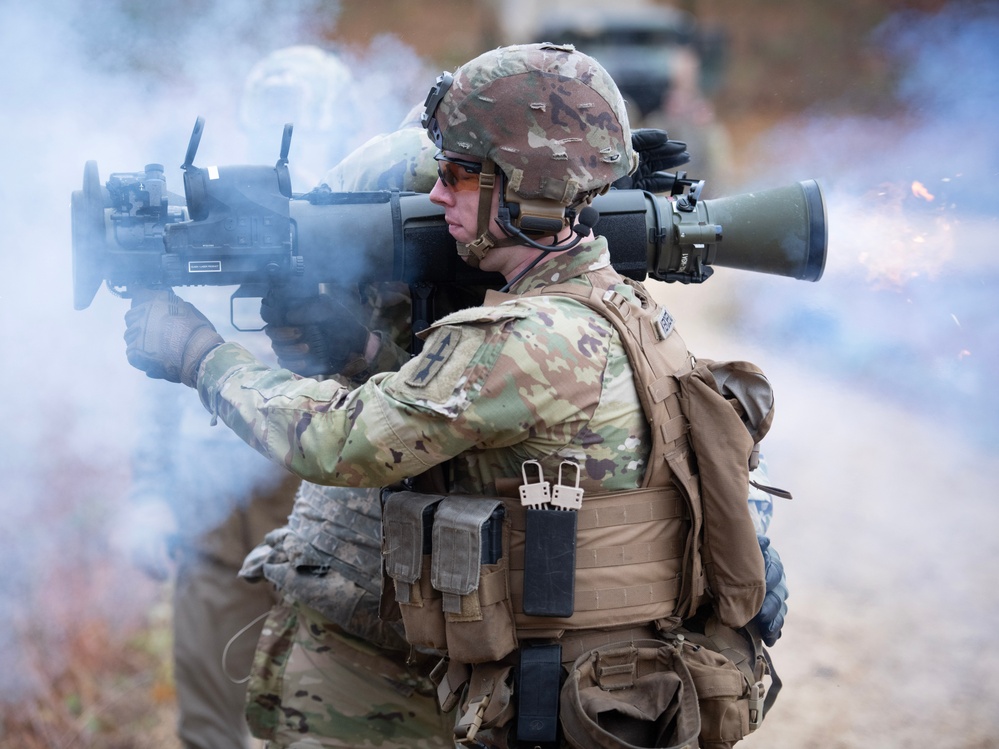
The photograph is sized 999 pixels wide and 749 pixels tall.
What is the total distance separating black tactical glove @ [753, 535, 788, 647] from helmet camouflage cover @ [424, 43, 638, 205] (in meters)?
0.94

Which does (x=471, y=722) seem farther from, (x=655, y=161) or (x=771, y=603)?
(x=655, y=161)

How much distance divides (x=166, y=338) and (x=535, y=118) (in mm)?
937

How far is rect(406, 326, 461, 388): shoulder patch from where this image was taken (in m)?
2.19

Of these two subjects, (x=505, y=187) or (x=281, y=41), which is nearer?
(x=505, y=187)

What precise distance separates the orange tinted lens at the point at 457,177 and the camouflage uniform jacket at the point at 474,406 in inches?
12.2

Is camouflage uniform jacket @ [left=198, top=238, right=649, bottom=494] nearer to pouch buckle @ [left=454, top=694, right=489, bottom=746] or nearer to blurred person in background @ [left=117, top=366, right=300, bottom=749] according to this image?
pouch buckle @ [left=454, top=694, right=489, bottom=746]

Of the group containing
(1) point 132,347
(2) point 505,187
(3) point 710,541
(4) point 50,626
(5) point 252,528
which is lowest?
(4) point 50,626

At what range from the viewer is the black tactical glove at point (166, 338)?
2389 millimetres

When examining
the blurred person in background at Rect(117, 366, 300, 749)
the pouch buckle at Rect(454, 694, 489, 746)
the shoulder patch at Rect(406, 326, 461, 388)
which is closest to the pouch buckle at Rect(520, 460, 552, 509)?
the shoulder patch at Rect(406, 326, 461, 388)

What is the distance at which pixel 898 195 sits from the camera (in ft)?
16.4

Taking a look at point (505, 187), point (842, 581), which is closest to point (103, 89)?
point (505, 187)

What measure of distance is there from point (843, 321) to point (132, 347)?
22.0 feet

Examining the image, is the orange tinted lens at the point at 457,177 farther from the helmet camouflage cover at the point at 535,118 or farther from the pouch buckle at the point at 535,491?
the pouch buckle at the point at 535,491

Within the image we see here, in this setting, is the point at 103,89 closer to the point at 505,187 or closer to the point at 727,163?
the point at 505,187
